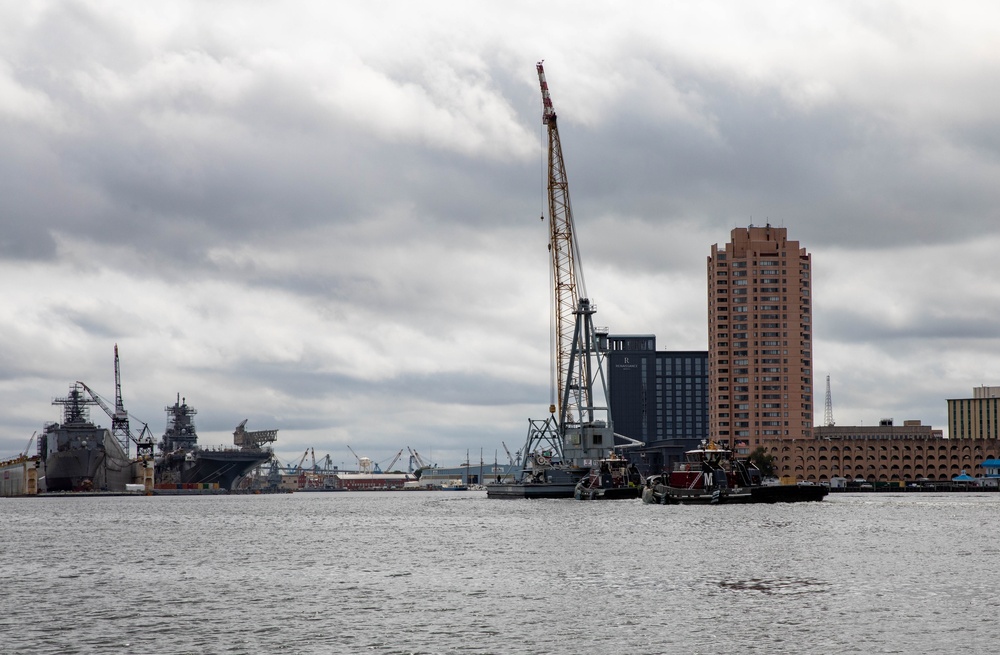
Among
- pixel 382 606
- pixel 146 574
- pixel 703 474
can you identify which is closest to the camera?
pixel 382 606

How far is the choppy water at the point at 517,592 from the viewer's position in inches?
2135

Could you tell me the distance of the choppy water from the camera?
5422 cm

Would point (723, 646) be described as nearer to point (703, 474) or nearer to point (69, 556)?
point (69, 556)

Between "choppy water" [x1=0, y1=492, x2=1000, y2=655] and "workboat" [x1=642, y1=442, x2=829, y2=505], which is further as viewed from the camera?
"workboat" [x1=642, y1=442, x2=829, y2=505]

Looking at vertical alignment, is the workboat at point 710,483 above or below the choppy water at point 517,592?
above

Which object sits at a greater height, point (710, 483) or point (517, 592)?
point (710, 483)

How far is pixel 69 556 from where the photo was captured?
106 meters

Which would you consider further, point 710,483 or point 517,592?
point 710,483

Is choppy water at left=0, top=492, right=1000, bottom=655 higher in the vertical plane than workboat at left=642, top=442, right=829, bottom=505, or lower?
lower

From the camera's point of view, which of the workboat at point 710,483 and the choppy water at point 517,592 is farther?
the workboat at point 710,483

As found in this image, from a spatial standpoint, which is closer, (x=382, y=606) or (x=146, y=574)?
(x=382, y=606)

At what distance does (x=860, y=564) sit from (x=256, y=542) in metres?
61.0

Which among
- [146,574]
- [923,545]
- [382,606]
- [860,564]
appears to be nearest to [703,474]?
[923,545]

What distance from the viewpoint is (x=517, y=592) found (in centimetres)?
7244
